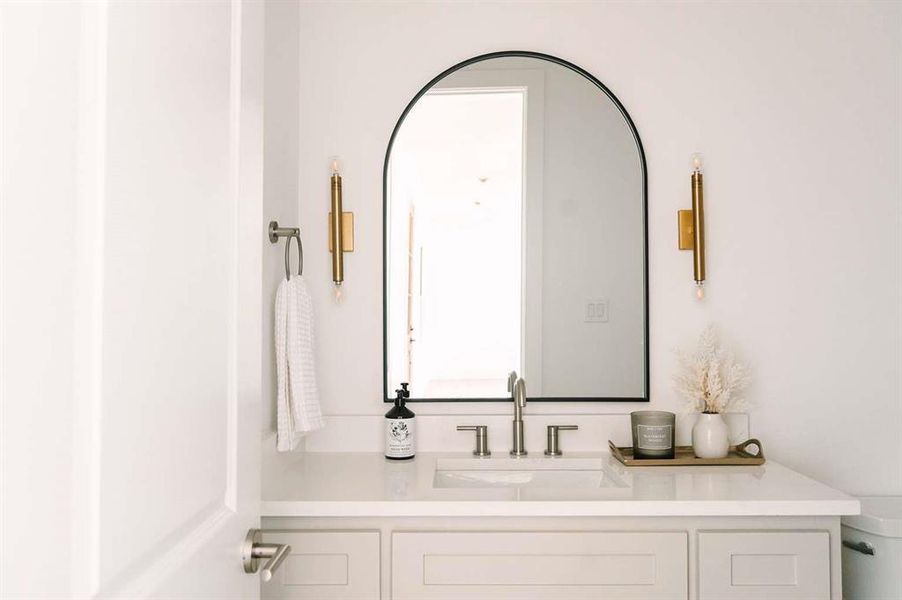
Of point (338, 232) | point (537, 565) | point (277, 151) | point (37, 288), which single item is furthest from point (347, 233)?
point (37, 288)

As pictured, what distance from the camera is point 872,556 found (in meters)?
1.63

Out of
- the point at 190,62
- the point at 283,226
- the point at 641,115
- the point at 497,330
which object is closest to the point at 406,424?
the point at 497,330

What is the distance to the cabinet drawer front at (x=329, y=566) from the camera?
4.70 ft

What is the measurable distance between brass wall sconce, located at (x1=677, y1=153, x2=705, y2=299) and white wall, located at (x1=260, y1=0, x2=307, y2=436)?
1080 millimetres

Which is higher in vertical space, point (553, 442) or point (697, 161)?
point (697, 161)

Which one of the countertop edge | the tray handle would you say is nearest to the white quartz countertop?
the countertop edge

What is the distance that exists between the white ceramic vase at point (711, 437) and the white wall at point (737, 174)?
0.16m

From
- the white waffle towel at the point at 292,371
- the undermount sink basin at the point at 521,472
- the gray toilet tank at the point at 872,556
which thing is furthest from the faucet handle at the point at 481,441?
the gray toilet tank at the point at 872,556

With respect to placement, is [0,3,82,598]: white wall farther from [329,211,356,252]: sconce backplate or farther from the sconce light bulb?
the sconce light bulb

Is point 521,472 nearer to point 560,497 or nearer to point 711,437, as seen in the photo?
point 560,497

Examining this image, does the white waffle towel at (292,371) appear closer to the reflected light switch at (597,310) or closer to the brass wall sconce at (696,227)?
the reflected light switch at (597,310)

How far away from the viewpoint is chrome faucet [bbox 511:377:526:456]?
190 centimetres

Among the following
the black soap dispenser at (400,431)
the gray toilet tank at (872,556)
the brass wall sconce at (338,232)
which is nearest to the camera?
the gray toilet tank at (872,556)

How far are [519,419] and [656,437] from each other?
0.36m
